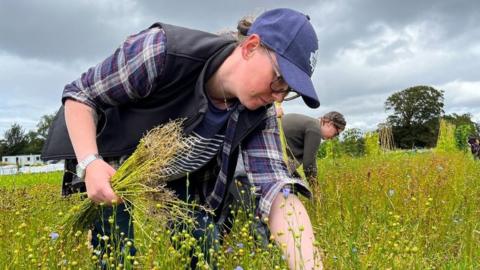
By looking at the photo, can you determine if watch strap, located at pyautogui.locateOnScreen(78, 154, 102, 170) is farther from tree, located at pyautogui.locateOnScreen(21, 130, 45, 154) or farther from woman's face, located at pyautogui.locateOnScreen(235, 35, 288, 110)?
tree, located at pyautogui.locateOnScreen(21, 130, 45, 154)

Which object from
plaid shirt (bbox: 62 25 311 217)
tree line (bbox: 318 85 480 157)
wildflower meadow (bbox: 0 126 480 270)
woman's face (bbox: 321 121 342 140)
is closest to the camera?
wildflower meadow (bbox: 0 126 480 270)

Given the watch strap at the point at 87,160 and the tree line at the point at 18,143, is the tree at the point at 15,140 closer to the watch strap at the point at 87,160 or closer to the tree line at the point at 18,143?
the tree line at the point at 18,143

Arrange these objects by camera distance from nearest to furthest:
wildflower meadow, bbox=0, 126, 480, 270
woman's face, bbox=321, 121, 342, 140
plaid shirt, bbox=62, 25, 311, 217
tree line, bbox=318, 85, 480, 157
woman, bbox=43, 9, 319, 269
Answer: wildflower meadow, bbox=0, 126, 480, 270 < woman, bbox=43, 9, 319, 269 < plaid shirt, bbox=62, 25, 311, 217 < woman's face, bbox=321, 121, 342, 140 < tree line, bbox=318, 85, 480, 157

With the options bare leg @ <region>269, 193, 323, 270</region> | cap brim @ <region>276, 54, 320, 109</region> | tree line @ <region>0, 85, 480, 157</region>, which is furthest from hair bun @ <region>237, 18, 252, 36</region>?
tree line @ <region>0, 85, 480, 157</region>

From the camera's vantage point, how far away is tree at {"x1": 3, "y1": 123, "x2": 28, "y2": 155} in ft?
262

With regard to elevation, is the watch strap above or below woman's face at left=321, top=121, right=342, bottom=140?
below

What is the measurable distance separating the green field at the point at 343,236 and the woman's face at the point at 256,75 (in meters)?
0.50

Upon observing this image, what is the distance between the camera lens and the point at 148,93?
2.24 m

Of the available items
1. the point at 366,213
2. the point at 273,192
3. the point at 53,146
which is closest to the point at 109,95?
the point at 53,146

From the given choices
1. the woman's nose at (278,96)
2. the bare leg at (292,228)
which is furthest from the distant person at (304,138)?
the woman's nose at (278,96)

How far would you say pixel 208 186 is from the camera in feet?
8.89

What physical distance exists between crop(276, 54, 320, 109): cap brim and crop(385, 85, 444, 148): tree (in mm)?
69554

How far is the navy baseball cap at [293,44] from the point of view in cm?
198

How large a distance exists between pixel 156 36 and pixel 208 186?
832 millimetres
